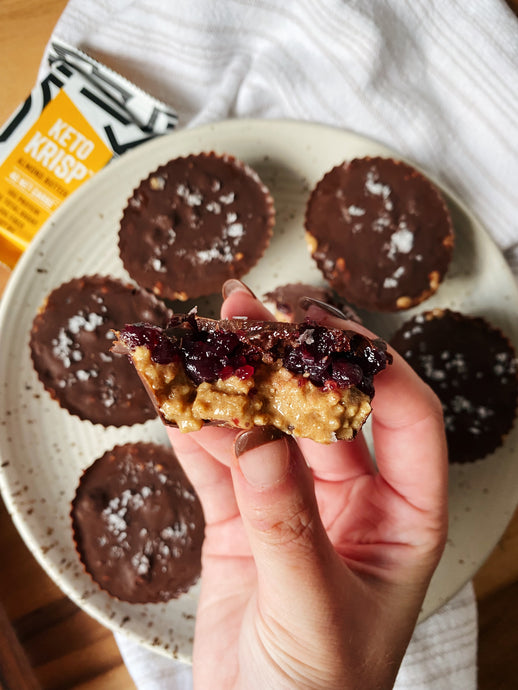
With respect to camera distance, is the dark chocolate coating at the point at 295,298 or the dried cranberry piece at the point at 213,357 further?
the dark chocolate coating at the point at 295,298

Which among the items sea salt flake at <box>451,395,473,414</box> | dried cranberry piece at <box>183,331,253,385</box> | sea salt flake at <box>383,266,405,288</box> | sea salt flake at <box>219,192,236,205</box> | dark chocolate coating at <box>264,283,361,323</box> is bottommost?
dark chocolate coating at <box>264,283,361,323</box>

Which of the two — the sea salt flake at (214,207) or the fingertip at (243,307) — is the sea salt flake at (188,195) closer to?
the sea salt flake at (214,207)

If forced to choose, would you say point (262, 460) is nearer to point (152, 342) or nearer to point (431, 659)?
point (152, 342)

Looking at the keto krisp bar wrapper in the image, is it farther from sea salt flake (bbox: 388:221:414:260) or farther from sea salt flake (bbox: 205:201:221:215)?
sea salt flake (bbox: 388:221:414:260)

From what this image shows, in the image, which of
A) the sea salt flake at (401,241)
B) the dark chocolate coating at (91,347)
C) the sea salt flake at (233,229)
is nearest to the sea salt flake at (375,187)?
the sea salt flake at (401,241)

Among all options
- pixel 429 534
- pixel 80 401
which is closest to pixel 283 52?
pixel 80 401

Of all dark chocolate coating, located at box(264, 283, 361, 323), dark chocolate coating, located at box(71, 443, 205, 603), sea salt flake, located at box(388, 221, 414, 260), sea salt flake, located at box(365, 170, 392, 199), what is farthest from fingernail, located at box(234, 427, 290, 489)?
sea salt flake, located at box(365, 170, 392, 199)

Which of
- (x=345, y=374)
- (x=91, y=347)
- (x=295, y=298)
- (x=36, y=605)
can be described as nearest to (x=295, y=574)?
(x=345, y=374)

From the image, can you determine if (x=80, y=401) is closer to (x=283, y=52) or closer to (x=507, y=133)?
(x=283, y=52)
